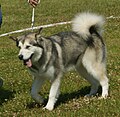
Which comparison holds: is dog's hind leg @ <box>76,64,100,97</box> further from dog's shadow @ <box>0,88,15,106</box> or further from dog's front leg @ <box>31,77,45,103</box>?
dog's shadow @ <box>0,88,15,106</box>

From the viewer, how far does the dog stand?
715 centimetres

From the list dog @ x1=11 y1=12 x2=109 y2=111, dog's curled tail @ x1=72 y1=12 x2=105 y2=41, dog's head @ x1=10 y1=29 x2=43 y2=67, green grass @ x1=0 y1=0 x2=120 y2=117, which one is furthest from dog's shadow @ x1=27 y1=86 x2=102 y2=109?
dog's curled tail @ x1=72 y1=12 x2=105 y2=41

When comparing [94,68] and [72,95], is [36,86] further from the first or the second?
[94,68]

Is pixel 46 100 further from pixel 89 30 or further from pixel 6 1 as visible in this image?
pixel 6 1

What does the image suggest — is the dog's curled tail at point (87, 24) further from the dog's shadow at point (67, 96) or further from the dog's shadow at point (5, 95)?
the dog's shadow at point (5, 95)

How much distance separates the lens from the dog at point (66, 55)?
7.15m

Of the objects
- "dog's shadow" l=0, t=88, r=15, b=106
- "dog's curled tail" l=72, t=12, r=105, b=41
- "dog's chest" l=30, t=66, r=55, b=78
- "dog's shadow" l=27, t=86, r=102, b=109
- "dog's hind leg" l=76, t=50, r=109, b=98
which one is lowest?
"dog's shadow" l=0, t=88, r=15, b=106

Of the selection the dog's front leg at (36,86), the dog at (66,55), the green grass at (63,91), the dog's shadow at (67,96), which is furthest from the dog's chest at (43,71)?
the dog's shadow at (67,96)

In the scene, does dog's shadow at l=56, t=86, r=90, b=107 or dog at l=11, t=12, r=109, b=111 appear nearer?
dog at l=11, t=12, r=109, b=111

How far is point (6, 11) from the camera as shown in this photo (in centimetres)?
2680

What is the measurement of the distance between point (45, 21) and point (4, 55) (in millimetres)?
8619

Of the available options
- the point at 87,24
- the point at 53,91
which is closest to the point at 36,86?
the point at 53,91

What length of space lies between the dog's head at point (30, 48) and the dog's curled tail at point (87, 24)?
1.40 meters

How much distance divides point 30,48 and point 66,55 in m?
1.12
